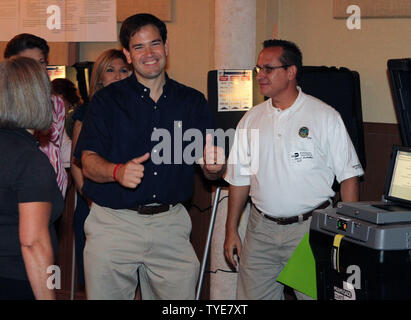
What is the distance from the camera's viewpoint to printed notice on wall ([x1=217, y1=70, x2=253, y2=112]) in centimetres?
402

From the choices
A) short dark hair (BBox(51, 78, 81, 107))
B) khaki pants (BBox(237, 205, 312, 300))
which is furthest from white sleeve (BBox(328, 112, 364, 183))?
short dark hair (BBox(51, 78, 81, 107))

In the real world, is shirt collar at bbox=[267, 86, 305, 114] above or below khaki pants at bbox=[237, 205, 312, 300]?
above

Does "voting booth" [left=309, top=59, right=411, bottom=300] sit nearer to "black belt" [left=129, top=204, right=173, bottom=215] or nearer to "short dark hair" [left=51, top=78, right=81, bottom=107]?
"black belt" [left=129, top=204, right=173, bottom=215]

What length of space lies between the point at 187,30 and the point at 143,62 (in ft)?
6.59

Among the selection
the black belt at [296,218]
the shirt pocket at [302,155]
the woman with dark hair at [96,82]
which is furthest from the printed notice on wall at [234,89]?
the black belt at [296,218]

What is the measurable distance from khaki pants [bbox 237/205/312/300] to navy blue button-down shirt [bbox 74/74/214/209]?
66 centimetres

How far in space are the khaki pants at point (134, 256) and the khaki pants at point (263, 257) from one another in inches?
25.5

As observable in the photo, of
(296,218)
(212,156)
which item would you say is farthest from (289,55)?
(212,156)

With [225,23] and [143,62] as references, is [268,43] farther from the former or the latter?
[143,62]

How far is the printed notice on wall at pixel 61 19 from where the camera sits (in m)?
5.18

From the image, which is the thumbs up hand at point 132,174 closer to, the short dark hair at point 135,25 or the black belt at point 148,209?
the black belt at point 148,209

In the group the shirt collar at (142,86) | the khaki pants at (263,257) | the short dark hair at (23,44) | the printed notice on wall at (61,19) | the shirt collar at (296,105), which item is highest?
the printed notice on wall at (61,19)

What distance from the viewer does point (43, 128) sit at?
2416mm

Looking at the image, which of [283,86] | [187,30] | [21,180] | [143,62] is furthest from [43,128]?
[187,30]
